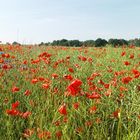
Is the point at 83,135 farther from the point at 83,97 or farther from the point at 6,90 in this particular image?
the point at 6,90

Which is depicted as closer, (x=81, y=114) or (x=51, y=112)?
(x=81, y=114)

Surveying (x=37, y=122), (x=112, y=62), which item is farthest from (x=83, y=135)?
(x=112, y=62)

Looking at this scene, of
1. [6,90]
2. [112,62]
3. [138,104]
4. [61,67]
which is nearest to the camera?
[138,104]

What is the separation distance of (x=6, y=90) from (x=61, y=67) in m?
1.64

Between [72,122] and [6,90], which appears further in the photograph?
[6,90]

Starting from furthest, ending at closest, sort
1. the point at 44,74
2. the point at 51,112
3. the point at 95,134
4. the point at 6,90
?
the point at 44,74 → the point at 6,90 → the point at 51,112 → the point at 95,134

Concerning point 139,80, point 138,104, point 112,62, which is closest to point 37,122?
point 138,104

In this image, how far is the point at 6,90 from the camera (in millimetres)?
4250

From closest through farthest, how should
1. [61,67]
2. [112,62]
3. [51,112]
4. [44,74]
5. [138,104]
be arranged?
[138,104]
[51,112]
[44,74]
[61,67]
[112,62]

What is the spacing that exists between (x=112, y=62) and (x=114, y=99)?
2940mm

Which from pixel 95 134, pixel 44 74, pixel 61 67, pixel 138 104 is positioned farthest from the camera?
pixel 61 67

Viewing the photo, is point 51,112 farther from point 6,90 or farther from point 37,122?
point 6,90

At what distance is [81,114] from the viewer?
3135 millimetres

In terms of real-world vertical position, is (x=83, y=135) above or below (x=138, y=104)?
below
